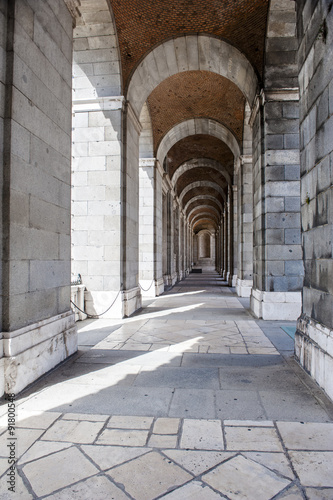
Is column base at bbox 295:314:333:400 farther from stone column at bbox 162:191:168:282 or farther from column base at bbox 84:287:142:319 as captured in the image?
stone column at bbox 162:191:168:282

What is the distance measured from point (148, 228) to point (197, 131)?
5.00m

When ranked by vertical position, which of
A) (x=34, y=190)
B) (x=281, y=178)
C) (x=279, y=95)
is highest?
(x=279, y=95)

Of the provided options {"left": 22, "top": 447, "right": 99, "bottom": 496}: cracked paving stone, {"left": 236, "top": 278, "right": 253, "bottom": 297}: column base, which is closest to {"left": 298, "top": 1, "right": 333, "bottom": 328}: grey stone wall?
{"left": 22, "top": 447, "right": 99, "bottom": 496}: cracked paving stone

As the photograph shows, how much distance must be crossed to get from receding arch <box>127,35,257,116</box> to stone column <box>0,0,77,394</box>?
379 cm

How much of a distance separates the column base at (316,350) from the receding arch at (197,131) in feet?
31.9

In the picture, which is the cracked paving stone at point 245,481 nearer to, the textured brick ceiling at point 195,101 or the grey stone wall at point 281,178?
the grey stone wall at point 281,178

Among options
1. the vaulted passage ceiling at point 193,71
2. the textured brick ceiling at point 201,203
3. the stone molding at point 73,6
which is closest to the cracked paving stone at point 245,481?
the stone molding at point 73,6

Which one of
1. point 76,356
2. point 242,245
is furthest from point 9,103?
point 242,245

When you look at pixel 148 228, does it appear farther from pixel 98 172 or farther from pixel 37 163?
pixel 37 163

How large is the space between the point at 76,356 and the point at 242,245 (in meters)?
8.56

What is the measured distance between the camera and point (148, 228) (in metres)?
12.0

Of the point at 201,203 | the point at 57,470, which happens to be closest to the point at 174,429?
the point at 57,470

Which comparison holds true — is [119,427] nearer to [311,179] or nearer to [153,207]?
[311,179]

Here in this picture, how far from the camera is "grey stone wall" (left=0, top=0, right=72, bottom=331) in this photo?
324 centimetres
